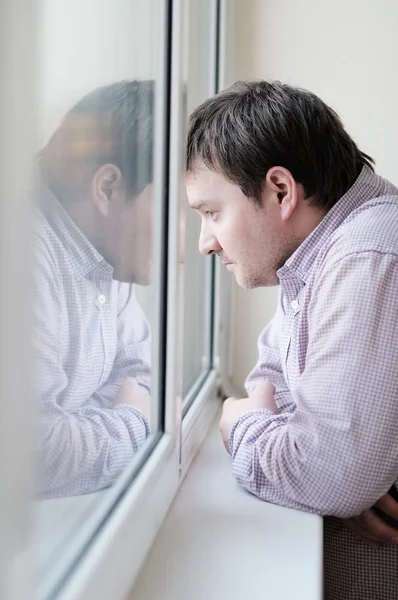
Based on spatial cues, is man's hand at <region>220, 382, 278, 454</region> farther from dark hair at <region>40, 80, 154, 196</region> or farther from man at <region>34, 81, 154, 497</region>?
dark hair at <region>40, 80, 154, 196</region>

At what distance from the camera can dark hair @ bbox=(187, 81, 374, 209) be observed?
0.93 m

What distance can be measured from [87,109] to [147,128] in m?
0.25

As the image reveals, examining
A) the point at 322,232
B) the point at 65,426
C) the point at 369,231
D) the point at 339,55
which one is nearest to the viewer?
the point at 65,426

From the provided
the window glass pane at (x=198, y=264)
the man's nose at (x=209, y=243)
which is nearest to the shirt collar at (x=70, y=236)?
the man's nose at (x=209, y=243)

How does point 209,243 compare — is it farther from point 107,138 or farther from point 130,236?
point 107,138

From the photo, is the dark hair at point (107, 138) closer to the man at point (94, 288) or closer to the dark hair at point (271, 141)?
the man at point (94, 288)

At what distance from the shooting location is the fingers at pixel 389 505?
2.78 ft

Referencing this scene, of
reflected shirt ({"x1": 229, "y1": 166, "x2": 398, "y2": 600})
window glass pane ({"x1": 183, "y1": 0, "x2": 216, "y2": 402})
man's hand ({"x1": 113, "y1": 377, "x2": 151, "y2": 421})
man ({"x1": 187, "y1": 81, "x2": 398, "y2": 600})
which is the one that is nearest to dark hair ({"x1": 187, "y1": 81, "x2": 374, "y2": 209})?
man ({"x1": 187, "y1": 81, "x2": 398, "y2": 600})

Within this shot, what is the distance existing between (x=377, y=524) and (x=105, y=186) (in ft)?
1.84

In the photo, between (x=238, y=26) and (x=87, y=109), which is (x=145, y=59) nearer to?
(x=87, y=109)

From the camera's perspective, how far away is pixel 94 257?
563 mm

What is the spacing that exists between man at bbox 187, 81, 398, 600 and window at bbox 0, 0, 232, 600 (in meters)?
0.11

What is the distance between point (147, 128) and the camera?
30.9 inches

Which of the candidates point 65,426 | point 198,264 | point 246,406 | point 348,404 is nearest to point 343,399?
point 348,404
